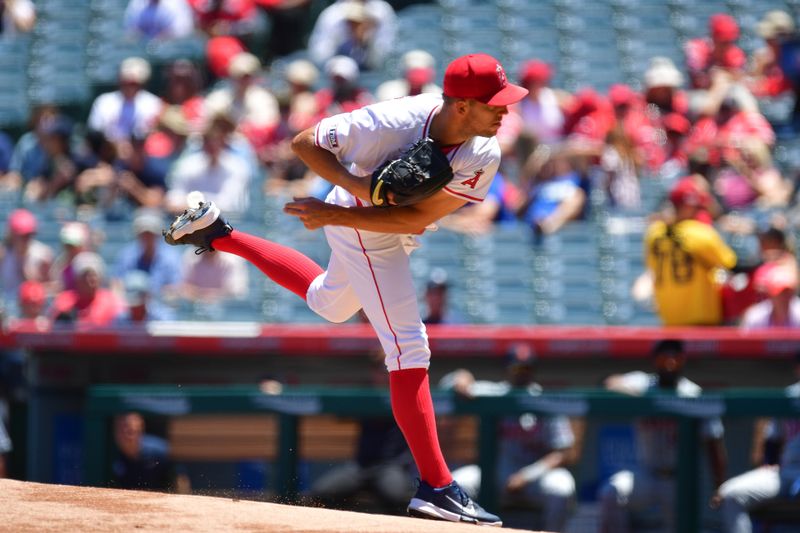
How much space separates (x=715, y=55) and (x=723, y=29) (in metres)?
0.21

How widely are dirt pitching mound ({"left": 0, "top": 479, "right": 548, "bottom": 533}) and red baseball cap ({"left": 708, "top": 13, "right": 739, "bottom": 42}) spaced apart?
6896 millimetres

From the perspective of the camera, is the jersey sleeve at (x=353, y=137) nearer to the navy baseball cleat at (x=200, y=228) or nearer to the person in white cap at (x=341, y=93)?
the navy baseball cleat at (x=200, y=228)

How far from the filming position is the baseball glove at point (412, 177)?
4.20 metres

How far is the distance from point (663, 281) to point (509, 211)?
1.42 metres

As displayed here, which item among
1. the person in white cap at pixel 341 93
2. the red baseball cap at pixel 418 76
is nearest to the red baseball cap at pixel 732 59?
the red baseball cap at pixel 418 76

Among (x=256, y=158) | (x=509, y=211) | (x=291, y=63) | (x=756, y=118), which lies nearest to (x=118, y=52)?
(x=291, y=63)

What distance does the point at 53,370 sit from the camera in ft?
24.3

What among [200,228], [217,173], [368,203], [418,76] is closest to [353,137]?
[368,203]

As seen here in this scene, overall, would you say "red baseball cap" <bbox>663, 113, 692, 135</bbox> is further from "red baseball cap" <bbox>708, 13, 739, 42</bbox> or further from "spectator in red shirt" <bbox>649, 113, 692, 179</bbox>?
"red baseball cap" <bbox>708, 13, 739, 42</bbox>

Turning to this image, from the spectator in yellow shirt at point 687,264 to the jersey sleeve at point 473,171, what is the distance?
3.16 metres

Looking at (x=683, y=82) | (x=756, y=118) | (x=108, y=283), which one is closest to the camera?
(x=108, y=283)

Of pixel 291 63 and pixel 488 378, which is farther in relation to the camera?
pixel 291 63

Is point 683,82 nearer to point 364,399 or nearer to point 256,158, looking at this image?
point 256,158

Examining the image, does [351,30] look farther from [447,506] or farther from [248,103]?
[447,506]
